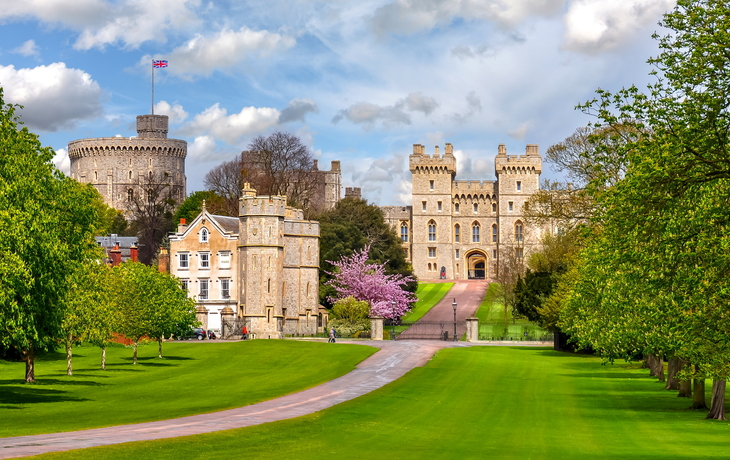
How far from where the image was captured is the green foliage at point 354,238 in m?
78.7

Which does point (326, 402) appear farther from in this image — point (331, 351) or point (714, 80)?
point (331, 351)

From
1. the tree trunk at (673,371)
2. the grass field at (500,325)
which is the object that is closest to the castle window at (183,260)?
the grass field at (500,325)

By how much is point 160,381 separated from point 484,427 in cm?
1723

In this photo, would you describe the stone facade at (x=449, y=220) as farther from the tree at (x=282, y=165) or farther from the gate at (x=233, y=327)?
the gate at (x=233, y=327)

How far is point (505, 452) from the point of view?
19.2 metres

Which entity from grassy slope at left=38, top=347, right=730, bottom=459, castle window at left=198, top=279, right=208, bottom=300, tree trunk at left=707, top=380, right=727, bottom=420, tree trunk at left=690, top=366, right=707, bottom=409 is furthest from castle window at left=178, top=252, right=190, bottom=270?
tree trunk at left=707, top=380, right=727, bottom=420

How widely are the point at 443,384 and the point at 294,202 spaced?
186 ft

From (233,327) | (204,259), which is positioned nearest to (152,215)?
(204,259)

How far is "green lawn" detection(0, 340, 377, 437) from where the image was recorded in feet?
82.0

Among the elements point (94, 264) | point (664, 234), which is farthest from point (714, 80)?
point (94, 264)

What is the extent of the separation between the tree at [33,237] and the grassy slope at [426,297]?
172ft

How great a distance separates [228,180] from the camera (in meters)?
107

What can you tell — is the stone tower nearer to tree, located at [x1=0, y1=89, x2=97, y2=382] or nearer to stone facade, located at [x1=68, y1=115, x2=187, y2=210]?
stone facade, located at [x1=68, y1=115, x2=187, y2=210]

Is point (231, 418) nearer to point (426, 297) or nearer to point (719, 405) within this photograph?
point (719, 405)
